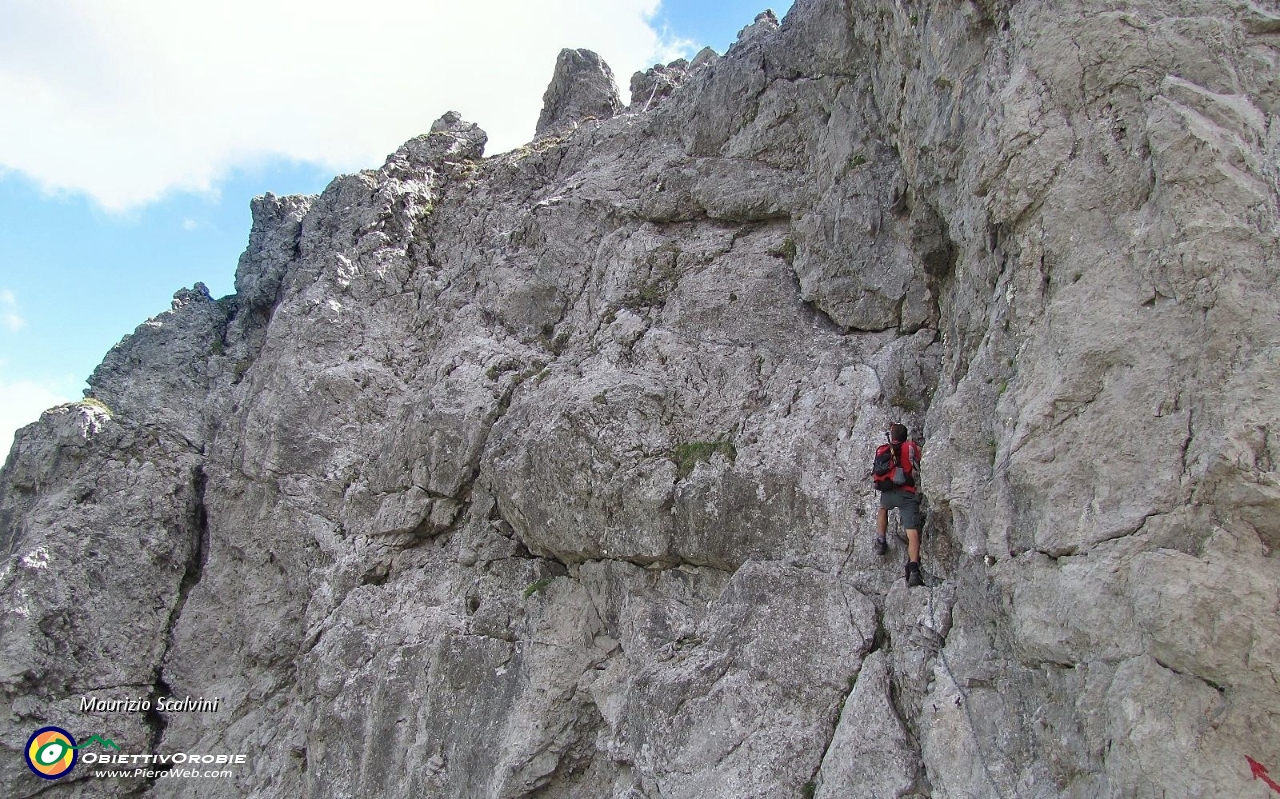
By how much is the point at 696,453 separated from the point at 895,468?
402 centimetres

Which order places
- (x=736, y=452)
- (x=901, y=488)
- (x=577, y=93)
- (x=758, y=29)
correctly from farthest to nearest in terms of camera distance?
1. (x=577, y=93)
2. (x=758, y=29)
3. (x=736, y=452)
4. (x=901, y=488)

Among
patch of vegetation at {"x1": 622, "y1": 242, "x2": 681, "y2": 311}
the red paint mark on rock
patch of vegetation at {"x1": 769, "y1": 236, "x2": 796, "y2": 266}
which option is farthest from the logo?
the red paint mark on rock

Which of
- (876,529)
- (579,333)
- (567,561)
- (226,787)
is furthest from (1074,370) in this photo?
(226,787)

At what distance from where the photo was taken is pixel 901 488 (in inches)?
445

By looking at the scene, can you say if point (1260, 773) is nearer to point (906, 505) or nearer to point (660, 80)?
point (906, 505)

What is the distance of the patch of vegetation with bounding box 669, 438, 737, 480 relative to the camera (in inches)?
550

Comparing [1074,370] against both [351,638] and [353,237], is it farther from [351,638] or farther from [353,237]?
[353,237]

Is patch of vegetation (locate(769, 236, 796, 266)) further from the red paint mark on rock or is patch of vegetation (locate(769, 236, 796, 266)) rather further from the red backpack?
the red paint mark on rock

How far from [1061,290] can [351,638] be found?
583 inches

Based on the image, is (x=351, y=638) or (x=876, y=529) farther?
(x=351, y=638)

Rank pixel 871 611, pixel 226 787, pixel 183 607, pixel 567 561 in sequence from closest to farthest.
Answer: pixel 871 611
pixel 567 561
pixel 226 787
pixel 183 607

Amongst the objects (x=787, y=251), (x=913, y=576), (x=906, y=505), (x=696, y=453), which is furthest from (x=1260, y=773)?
(x=787, y=251)

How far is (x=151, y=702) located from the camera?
758 inches

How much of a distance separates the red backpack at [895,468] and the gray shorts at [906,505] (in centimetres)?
9
